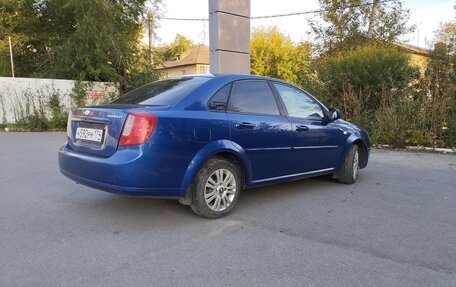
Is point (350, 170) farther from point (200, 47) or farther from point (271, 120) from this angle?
point (200, 47)

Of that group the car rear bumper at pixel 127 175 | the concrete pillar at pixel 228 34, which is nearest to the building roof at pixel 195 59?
the concrete pillar at pixel 228 34

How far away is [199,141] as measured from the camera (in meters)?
4.12

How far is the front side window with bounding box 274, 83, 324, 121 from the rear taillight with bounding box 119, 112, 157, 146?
2.08 metres

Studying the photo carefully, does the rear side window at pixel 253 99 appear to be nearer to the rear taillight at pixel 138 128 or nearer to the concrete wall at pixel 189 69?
the rear taillight at pixel 138 128

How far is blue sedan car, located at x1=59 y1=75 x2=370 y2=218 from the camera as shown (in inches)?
152

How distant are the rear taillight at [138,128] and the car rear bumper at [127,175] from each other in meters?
0.09

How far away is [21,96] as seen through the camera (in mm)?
17094

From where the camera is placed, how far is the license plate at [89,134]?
13.5 feet

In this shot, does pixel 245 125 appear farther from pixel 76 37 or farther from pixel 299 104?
pixel 76 37

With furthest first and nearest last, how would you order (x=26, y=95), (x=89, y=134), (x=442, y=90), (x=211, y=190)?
(x=26, y=95) < (x=442, y=90) < (x=211, y=190) < (x=89, y=134)

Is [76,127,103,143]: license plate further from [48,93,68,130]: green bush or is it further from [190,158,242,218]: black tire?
[48,93,68,130]: green bush

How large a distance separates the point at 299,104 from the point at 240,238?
240 cm

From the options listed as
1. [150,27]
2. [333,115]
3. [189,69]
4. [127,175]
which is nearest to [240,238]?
[127,175]

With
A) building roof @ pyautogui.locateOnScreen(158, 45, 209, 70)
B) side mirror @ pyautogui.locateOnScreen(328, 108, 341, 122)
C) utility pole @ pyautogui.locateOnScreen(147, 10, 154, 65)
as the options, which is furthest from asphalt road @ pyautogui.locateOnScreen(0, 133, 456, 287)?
building roof @ pyautogui.locateOnScreen(158, 45, 209, 70)
